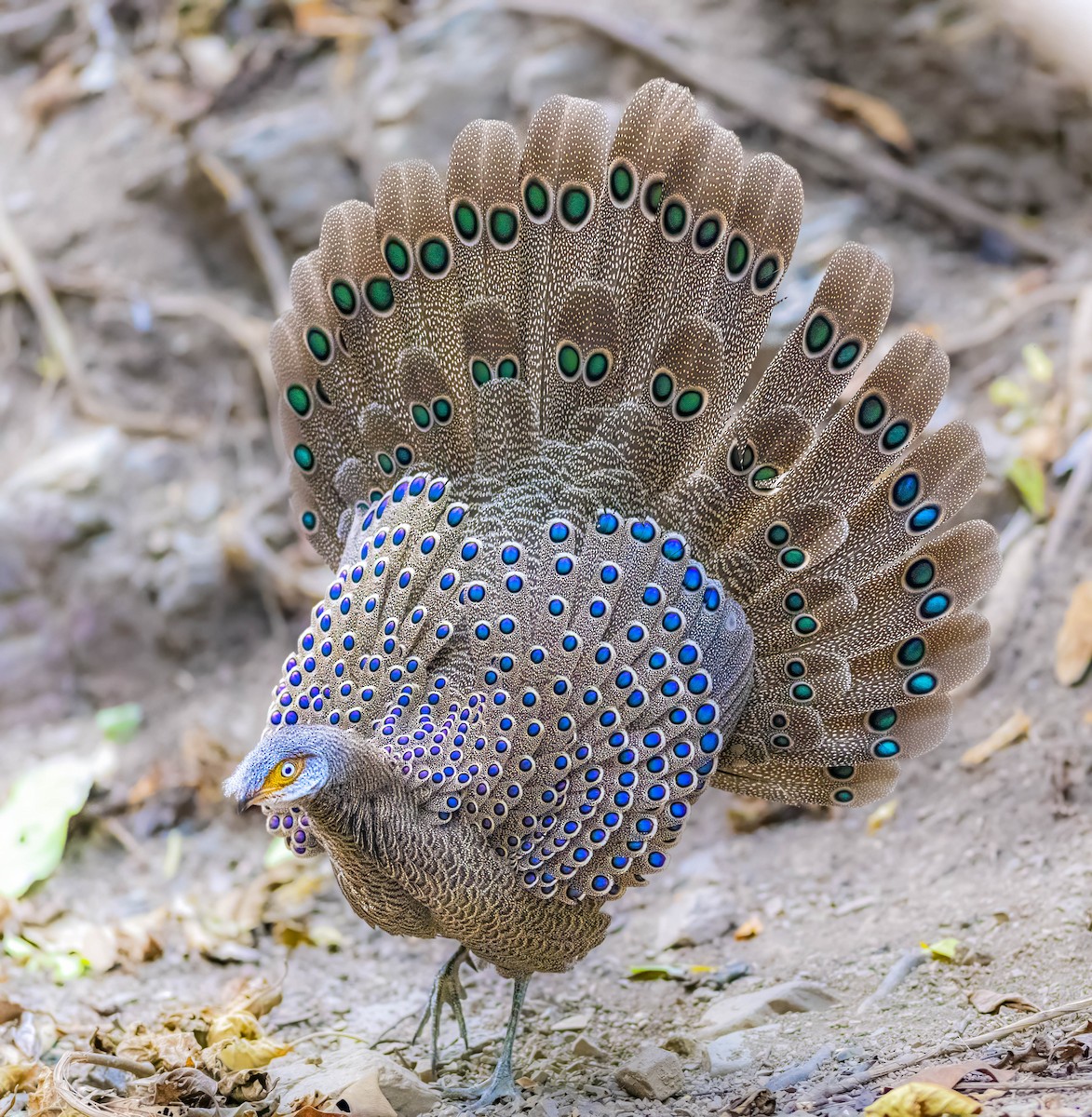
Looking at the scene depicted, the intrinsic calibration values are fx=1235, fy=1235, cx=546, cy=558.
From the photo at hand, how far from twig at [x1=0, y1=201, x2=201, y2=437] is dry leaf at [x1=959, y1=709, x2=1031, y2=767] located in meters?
4.69

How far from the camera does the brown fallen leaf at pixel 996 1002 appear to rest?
3203 millimetres

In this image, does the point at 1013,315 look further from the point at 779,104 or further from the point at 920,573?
the point at 920,573

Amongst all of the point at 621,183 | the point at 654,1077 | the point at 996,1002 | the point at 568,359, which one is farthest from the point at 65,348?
the point at 996,1002

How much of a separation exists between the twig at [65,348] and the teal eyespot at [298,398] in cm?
367

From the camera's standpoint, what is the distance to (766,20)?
7.22 meters

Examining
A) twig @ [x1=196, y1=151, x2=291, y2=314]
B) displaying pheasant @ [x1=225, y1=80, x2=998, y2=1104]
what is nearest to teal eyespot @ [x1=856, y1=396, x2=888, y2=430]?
displaying pheasant @ [x1=225, y1=80, x2=998, y2=1104]

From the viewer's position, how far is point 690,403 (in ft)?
11.2

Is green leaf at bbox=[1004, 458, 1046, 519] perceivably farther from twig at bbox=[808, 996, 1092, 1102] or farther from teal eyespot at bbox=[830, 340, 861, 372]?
twig at bbox=[808, 996, 1092, 1102]

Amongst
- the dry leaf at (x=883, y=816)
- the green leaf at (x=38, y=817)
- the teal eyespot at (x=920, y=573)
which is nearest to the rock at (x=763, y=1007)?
the dry leaf at (x=883, y=816)

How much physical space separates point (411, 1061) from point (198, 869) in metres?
2.02

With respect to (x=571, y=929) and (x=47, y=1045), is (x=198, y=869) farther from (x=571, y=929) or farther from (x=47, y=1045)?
(x=571, y=929)

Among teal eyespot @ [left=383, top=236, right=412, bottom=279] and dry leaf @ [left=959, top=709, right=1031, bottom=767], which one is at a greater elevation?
teal eyespot @ [left=383, top=236, right=412, bottom=279]

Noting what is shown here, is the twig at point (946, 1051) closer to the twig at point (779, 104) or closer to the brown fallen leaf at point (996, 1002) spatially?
the brown fallen leaf at point (996, 1002)

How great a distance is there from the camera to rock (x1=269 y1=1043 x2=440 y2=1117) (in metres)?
3.25
